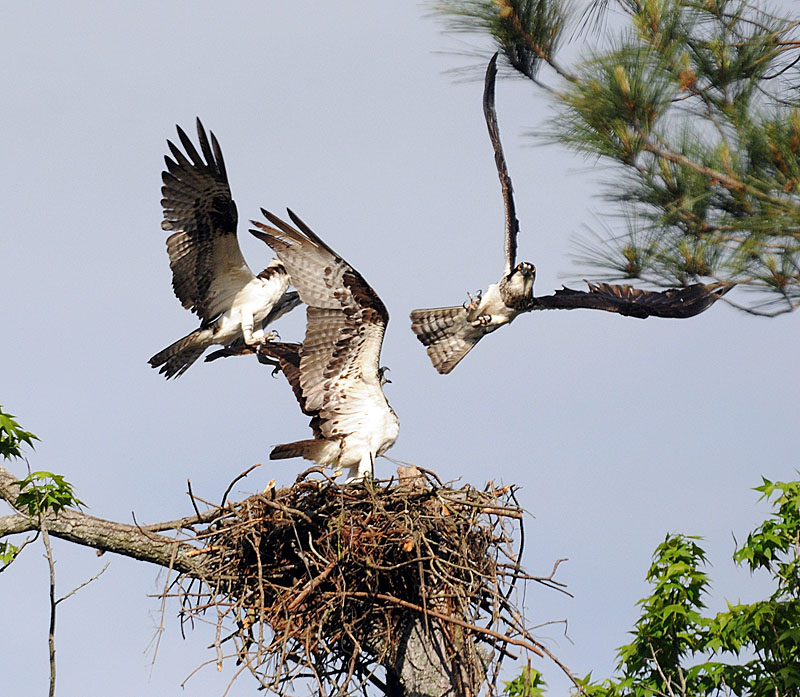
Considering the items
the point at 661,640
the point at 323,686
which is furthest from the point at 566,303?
the point at 323,686

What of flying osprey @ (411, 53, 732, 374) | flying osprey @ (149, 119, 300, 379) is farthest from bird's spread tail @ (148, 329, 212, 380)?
flying osprey @ (411, 53, 732, 374)

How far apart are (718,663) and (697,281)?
2.40m

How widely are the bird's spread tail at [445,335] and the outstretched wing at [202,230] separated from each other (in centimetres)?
143

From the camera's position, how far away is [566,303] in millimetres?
8445

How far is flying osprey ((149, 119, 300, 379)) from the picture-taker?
8.55 meters

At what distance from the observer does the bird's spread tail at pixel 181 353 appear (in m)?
8.91

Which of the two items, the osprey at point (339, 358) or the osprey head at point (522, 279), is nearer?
the osprey at point (339, 358)

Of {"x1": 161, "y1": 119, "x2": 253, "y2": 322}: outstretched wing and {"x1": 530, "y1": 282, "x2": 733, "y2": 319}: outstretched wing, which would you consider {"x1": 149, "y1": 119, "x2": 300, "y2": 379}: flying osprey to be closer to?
{"x1": 161, "y1": 119, "x2": 253, "y2": 322}: outstretched wing

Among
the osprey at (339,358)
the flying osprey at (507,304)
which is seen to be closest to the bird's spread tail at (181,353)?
the flying osprey at (507,304)

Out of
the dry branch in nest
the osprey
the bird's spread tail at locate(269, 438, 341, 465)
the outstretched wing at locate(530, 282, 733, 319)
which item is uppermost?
the outstretched wing at locate(530, 282, 733, 319)

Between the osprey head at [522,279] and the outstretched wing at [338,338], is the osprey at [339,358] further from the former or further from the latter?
the osprey head at [522,279]

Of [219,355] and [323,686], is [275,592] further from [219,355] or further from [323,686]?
[219,355]

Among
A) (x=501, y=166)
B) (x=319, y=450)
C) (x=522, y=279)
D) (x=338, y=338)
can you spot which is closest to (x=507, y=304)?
(x=522, y=279)

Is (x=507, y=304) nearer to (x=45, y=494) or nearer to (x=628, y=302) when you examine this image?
(x=628, y=302)
